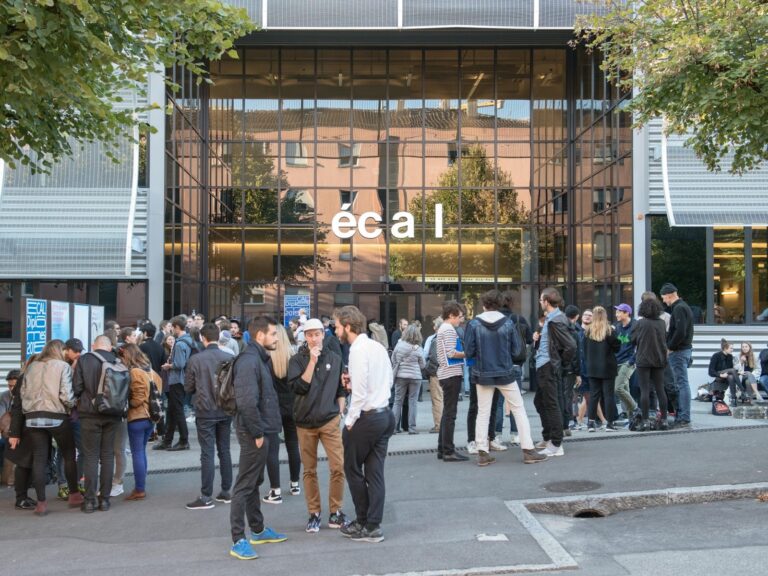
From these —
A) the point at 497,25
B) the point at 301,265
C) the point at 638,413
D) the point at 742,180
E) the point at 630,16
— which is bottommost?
the point at 638,413

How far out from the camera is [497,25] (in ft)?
73.0

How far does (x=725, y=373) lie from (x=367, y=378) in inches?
420

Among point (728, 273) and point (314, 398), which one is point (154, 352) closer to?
point (314, 398)

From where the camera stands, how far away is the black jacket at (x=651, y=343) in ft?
37.1

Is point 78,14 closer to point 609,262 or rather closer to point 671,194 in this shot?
point 671,194

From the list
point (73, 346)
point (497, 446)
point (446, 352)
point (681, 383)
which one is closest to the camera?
point (73, 346)

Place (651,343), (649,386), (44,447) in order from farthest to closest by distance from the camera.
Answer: (649,386), (651,343), (44,447)

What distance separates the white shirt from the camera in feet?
22.4

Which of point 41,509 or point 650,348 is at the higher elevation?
point 650,348

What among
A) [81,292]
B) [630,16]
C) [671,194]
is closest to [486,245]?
[671,194]

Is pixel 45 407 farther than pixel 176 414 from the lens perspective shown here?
No

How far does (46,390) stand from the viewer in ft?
28.3

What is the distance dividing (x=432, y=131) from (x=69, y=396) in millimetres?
19472

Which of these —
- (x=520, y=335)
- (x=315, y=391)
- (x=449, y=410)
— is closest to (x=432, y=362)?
(x=520, y=335)
